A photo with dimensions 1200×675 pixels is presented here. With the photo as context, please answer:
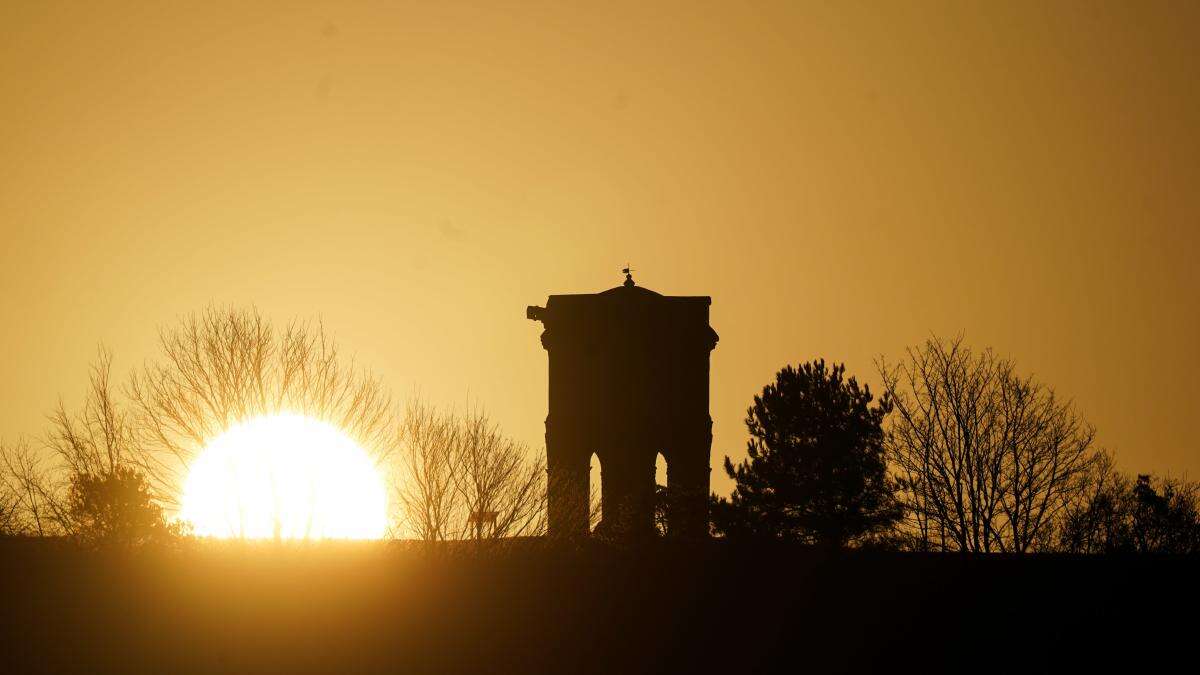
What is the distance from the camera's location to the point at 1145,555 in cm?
2545

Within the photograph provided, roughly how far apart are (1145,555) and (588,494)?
13133 millimetres

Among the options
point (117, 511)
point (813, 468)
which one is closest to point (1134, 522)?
point (813, 468)

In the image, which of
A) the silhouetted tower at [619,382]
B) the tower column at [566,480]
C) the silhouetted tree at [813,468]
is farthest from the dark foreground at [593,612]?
the silhouetted tree at [813,468]

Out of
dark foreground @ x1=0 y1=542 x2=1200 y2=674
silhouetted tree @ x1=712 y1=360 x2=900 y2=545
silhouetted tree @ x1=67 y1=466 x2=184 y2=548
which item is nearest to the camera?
dark foreground @ x1=0 y1=542 x2=1200 y2=674

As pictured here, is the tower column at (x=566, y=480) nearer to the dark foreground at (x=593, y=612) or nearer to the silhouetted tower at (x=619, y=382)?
the silhouetted tower at (x=619, y=382)

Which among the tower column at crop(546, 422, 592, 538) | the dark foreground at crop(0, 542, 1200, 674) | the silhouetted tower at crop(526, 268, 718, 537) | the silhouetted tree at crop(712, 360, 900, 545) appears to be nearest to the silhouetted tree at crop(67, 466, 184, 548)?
the dark foreground at crop(0, 542, 1200, 674)

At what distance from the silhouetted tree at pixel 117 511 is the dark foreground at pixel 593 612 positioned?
14.4 ft

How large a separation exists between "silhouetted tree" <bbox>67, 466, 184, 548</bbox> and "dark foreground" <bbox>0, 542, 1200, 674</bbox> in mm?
4379

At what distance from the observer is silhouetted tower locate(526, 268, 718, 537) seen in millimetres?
32875

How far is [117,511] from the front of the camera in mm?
33344

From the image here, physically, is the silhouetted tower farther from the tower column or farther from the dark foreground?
the dark foreground

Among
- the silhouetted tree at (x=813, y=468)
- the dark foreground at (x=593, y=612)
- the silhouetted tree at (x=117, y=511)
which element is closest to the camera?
the dark foreground at (x=593, y=612)

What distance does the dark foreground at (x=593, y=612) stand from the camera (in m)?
Answer: 22.3

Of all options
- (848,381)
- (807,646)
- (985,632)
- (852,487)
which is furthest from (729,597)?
(848,381)
